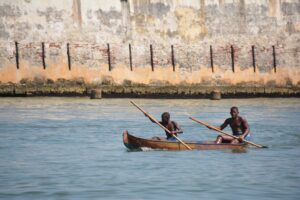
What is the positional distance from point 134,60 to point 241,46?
3866 millimetres

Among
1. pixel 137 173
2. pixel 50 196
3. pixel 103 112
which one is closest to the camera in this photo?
pixel 50 196

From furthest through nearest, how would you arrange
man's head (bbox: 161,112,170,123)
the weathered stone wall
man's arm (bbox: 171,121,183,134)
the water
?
the weathered stone wall < man's arm (bbox: 171,121,183,134) < man's head (bbox: 161,112,170,123) < the water

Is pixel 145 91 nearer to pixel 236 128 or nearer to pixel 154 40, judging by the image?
pixel 154 40

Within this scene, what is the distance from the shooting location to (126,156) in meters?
20.9

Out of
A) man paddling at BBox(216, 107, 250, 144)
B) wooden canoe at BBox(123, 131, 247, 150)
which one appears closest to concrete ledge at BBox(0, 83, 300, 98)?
man paddling at BBox(216, 107, 250, 144)

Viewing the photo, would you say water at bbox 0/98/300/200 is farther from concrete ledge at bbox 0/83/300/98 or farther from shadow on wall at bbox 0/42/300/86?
shadow on wall at bbox 0/42/300/86

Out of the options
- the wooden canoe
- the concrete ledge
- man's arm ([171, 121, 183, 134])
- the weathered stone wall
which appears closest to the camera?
the wooden canoe

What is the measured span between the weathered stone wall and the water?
127 centimetres

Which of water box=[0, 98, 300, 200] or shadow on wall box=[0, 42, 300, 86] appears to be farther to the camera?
shadow on wall box=[0, 42, 300, 86]

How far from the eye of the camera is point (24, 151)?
2209cm

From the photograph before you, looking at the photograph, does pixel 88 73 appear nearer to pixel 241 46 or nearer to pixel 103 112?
pixel 103 112

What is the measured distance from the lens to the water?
666 inches

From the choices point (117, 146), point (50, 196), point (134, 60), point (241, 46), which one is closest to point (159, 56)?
point (134, 60)

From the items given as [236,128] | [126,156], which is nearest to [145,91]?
[236,128]
